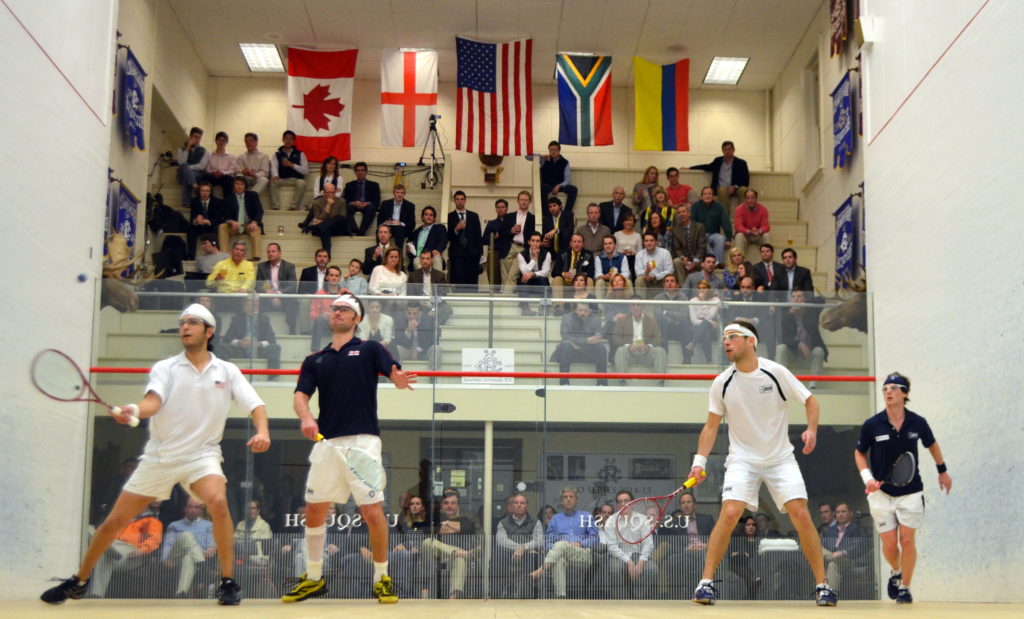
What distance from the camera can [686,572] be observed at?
9.66m

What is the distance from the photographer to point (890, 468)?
24.9ft

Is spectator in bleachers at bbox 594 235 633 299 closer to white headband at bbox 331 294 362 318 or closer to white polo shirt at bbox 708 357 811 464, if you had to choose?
white polo shirt at bbox 708 357 811 464

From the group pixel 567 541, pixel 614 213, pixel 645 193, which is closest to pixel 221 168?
pixel 614 213

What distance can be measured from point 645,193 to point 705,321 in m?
5.39

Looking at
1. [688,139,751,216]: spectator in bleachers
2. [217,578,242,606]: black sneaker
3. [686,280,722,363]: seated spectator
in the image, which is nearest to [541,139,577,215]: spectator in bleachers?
[688,139,751,216]: spectator in bleachers

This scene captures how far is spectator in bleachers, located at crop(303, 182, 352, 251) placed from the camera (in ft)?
49.8

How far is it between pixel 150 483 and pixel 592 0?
11.6 meters

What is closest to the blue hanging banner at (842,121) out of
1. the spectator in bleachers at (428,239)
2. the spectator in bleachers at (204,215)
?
the spectator in bleachers at (428,239)

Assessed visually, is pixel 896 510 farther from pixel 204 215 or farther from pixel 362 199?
pixel 204 215

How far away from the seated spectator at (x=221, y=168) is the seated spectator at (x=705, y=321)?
7.36 m

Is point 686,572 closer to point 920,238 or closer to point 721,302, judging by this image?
point 721,302

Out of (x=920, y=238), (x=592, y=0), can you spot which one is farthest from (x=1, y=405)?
(x=592, y=0)

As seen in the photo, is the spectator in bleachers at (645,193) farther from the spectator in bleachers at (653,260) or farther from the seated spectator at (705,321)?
the seated spectator at (705,321)

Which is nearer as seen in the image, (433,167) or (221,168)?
(221,168)
